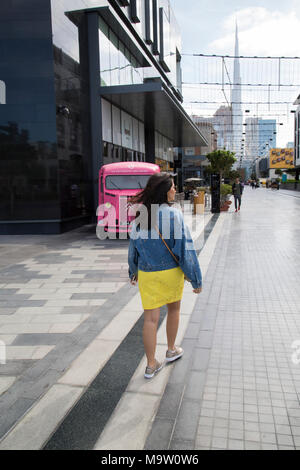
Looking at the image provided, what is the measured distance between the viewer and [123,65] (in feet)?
68.2

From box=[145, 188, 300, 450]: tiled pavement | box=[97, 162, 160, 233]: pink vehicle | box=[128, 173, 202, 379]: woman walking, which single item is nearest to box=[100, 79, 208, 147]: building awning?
box=[97, 162, 160, 233]: pink vehicle

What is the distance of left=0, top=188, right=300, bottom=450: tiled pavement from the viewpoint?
273 cm

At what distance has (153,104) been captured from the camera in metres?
20.0

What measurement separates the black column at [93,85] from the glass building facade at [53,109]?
1.6 inches

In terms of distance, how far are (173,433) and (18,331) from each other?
8.54ft

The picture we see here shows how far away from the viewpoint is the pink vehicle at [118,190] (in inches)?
483

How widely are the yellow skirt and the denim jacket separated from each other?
4 centimetres
